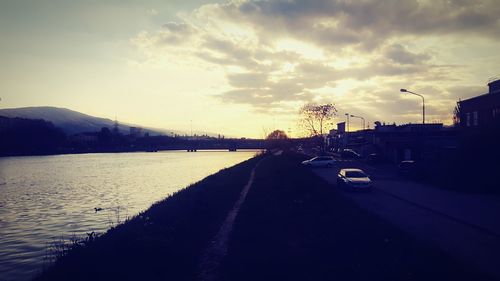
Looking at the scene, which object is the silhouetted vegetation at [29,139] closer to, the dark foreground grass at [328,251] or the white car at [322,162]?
the white car at [322,162]

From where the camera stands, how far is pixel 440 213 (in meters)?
18.8

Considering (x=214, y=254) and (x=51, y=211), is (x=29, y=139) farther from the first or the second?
(x=214, y=254)

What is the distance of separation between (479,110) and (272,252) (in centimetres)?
4069

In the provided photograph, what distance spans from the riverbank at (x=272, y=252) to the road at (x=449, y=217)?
3.61ft

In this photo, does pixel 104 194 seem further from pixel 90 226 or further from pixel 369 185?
pixel 369 185

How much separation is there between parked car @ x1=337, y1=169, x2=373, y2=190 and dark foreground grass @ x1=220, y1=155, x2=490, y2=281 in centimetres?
952

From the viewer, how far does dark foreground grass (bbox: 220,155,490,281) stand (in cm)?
965

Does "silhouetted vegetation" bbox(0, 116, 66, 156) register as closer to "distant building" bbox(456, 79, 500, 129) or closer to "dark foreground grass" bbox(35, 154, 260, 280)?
"distant building" bbox(456, 79, 500, 129)

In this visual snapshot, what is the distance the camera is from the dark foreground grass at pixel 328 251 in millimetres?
9648

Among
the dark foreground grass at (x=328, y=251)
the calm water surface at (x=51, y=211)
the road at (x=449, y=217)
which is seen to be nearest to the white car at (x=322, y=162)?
the calm water surface at (x=51, y=211)

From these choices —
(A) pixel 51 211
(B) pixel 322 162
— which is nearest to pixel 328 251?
(A) pixel 51 211

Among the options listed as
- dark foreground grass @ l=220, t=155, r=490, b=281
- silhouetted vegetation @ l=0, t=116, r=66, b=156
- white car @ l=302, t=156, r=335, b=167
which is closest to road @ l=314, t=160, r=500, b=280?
dark foreground grass @ l=220, t=155, r=490, b=281

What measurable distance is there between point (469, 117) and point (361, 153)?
119 feet

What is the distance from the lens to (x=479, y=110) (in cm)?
4272
